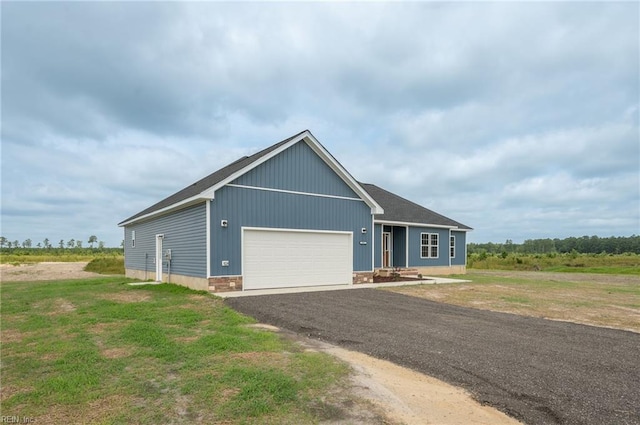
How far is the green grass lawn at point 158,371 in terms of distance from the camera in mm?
3779

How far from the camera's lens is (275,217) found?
1415 cm

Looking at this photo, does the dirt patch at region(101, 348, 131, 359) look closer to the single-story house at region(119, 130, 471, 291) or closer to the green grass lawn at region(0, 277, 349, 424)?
the green grass lawn at region(0, 277, 349, 424)

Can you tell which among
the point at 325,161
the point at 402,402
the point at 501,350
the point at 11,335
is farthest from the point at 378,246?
the point at 402,402

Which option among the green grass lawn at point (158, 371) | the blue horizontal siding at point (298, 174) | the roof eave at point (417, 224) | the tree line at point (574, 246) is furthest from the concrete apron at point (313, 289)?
the tree line at point (574, 246)

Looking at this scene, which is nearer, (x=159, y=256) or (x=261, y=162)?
(x=261, y=162)

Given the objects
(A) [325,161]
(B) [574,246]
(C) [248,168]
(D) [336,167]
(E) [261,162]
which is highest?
(A) [325,161]

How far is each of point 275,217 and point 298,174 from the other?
196cm

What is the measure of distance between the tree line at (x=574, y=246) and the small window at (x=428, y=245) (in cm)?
4894

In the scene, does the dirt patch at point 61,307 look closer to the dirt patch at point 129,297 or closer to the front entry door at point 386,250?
the dirt patch at point 129,297

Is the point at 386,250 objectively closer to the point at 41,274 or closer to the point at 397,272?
the point at 397,272

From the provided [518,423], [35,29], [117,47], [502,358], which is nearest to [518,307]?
[502,358]

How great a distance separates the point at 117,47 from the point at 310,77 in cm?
727

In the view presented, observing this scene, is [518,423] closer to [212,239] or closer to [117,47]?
[212,239]

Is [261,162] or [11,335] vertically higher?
[261,162]
